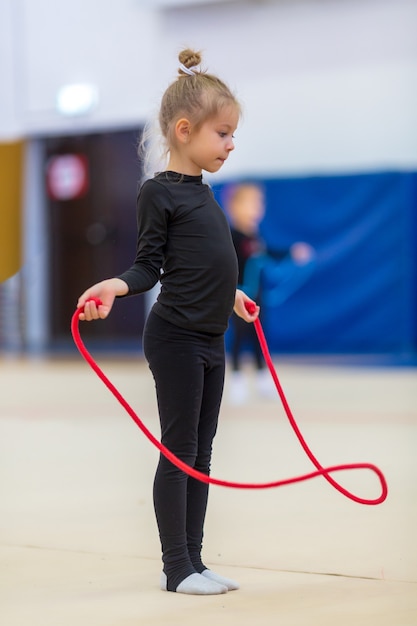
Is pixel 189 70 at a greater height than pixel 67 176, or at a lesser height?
greater

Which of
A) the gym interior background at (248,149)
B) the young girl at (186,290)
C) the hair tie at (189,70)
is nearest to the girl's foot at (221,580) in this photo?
the young girl at (186,290)

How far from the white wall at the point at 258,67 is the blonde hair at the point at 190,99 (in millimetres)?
5870

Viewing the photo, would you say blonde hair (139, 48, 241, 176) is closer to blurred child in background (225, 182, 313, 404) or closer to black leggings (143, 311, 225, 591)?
black leggings (143, 311, 225, 591)

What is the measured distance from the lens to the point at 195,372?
2.09m

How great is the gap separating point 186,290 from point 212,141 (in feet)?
1.08

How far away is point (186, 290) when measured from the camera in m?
2.10

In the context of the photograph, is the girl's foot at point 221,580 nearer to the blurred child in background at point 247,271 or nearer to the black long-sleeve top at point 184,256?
the black long-sleeve top at point 184,256

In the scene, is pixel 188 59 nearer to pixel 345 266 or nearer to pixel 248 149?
pixel 345 266

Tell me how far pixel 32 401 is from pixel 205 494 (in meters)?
3.65

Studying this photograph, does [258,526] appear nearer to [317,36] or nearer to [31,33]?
[317,36]

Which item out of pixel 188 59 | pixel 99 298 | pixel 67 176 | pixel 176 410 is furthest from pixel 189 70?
pixel 67 176

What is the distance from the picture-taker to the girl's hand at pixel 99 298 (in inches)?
74.5

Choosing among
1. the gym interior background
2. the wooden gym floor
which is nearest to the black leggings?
the wooden gym floor

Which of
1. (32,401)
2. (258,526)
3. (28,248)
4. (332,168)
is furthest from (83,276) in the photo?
(258,526)
